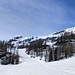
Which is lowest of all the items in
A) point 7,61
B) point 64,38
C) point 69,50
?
point 7,61

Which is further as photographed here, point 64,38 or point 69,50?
point 64,38

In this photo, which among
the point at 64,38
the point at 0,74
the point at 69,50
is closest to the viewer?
the point at 0,74

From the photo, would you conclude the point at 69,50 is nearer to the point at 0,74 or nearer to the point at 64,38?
the point at 0,74

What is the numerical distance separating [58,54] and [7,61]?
3122 cm

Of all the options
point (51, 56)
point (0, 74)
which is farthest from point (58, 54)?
point (0, 74)

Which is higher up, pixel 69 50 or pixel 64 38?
pixel 64 38

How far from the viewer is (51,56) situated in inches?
4119

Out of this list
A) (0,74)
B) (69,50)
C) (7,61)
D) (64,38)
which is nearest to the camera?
(0,74)

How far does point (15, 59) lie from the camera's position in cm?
10388

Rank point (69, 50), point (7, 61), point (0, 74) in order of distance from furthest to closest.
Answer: point (7, 61)
point (69, 50)
point (0, 74)

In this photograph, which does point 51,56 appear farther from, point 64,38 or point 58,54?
point 64,38

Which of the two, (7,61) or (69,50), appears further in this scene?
(7,61)

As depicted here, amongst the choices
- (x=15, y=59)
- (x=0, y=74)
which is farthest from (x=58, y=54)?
(x=0, y=74)

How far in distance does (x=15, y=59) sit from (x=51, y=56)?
22.6 meters
